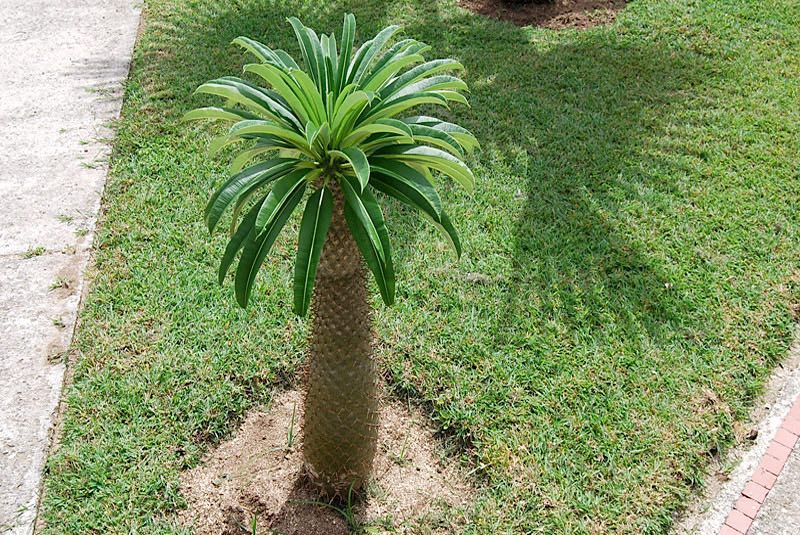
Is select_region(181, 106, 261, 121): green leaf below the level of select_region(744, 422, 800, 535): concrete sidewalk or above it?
above

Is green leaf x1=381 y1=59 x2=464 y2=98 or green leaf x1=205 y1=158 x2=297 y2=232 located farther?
green leaf x1=381 y1=59 x2=464 y2=98

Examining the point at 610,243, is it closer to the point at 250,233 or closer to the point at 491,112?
the point at 491,112

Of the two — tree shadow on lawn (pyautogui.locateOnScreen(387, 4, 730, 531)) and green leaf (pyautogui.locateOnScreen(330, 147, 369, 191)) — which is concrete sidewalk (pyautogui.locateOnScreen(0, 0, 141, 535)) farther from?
green leaf (pyautogui.locateOnScreen(330, 147, 369, 191))

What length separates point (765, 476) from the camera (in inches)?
145

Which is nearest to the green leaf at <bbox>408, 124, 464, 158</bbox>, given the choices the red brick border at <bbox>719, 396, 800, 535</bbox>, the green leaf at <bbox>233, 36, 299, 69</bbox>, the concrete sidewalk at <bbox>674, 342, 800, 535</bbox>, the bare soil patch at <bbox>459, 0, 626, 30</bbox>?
the green leaf at <bbox>233, 36, 299, 69</bbox>

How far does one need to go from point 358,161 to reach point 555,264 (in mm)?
2656

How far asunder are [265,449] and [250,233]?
1.51 meters

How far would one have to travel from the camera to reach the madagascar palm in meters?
2.57

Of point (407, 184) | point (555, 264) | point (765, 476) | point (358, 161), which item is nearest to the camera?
point (358, 161)

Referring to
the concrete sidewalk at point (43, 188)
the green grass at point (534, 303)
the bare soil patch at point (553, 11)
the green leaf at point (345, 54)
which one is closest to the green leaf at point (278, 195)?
the green leaf at point (345, 54)

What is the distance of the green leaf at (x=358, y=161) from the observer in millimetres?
2395

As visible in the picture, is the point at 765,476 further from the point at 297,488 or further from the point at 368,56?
the point at 368,56

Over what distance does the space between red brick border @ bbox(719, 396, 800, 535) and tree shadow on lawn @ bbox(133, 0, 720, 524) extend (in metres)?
0.32

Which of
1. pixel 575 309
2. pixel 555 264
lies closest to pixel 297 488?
pixel 575 309
